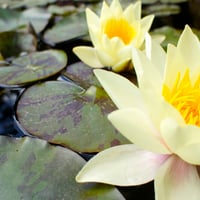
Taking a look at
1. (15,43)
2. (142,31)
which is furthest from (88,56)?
(15,43)

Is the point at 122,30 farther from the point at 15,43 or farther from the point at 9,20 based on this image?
the point at 9,20

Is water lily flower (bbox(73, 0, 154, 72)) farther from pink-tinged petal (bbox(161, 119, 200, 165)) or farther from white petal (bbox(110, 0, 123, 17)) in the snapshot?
pink-tinged petal (bbox(161, 119, 200, 165))

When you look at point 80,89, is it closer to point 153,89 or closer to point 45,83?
point 45,83

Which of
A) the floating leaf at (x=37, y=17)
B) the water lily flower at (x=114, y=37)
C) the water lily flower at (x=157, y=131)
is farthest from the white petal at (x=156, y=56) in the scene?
the floating leaf at (x=37, y=17)

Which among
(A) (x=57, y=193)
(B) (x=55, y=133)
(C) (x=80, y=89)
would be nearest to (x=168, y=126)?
(A) (x=57, y=193)

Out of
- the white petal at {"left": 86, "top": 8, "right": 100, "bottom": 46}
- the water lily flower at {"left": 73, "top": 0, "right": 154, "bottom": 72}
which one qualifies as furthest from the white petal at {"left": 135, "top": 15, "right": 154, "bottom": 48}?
the white petal at {"left": 86, "top": 8, "right": 100, "bottom": 46}

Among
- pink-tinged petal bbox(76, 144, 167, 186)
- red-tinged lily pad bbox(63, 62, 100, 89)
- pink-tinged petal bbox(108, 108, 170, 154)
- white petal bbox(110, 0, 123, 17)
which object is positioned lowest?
red-tinged lily pad bbox(63, 62, 100, 89)
